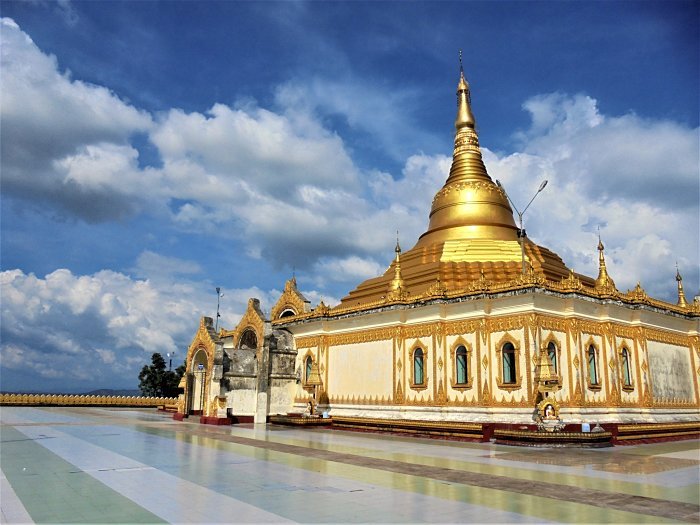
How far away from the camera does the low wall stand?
55.4m

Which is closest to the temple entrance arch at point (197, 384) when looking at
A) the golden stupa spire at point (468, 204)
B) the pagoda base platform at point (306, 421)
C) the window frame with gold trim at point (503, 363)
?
the pagoda base platform at point (306, 421)

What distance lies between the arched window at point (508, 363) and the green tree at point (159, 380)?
A: 51.1m

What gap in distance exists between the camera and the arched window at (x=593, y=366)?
26656mm

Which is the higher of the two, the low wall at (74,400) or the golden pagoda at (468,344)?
the golden pagoda at (468,344)

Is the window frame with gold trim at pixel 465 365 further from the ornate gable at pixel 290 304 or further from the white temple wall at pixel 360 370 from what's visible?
the ornate gable at pixel 290 304

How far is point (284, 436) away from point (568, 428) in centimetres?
1161

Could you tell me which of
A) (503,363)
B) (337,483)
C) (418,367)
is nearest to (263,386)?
(418,367)

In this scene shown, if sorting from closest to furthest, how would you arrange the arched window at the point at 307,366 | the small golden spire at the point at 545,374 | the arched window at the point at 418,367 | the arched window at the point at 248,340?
the small golden spire at the point at 545,374 < the arched window at the point at 418,367 < the arched window at the point at 307,366 < the arched window at the point at 248,340

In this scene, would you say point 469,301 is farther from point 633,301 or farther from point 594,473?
point 594,473

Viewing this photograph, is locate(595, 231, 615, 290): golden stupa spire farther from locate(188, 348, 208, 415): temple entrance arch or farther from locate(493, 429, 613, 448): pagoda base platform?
locate(188, 348, 208, 415): temple entrance arch

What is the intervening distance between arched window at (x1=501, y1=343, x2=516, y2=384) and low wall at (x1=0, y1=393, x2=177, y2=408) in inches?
1481

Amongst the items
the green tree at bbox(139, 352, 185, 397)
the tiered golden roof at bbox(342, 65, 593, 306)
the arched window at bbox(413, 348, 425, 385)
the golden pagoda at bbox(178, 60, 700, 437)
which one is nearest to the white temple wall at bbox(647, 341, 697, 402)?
the golden pagoda at bbox(178, 60, 700, 437)

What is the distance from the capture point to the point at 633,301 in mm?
29016

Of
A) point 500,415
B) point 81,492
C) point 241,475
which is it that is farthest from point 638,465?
point 81,492
